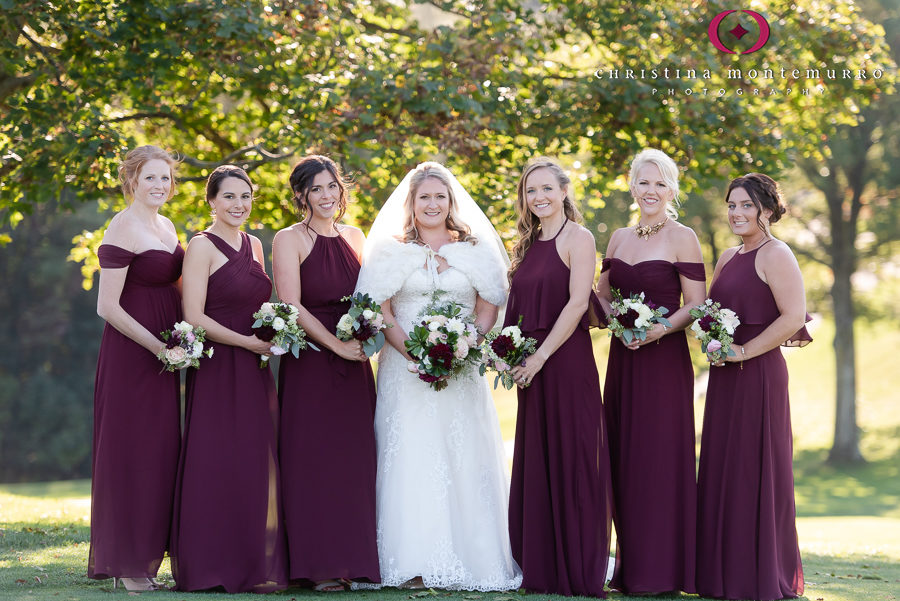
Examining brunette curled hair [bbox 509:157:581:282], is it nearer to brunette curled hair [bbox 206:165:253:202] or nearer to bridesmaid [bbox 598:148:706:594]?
bridesmaid [bbox 598:148:706:594]

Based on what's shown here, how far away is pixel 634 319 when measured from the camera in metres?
6.04

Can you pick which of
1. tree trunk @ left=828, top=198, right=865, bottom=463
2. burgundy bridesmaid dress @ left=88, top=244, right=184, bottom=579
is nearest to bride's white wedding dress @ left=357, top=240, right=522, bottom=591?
burgundy bridesmaid dress @ left=88, top=244, right=184, bottom=579

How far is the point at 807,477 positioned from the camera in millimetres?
24266

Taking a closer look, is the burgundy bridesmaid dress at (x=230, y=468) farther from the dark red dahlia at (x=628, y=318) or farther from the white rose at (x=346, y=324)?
the dark red dahlia at (x=628, y=318)

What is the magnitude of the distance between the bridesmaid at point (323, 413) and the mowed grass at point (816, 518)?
270 millimetres

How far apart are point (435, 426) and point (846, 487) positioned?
19.1 m

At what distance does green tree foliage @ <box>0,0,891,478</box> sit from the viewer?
29.8 feet

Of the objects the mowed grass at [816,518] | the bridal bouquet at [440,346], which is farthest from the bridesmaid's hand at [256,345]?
the mowed grass at [816,518]

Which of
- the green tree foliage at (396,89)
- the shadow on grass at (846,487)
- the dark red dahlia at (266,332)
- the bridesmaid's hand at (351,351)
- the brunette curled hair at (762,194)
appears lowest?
the shadow on grass at (846,487)

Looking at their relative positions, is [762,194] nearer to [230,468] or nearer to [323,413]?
[323,413]

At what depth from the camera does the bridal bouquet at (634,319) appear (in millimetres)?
6020

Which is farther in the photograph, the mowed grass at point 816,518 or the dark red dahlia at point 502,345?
the mowed grass at point 816,518

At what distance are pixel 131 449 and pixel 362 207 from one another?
4499mm

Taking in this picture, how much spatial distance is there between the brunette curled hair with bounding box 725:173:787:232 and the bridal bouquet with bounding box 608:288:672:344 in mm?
982
